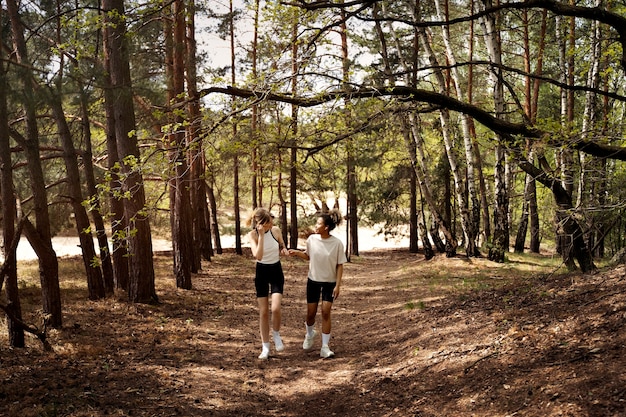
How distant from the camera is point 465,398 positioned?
4.77 m

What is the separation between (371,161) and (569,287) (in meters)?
17.8

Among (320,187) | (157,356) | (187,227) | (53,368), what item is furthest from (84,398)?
(320,187)

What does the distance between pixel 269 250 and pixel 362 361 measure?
6.34 ft

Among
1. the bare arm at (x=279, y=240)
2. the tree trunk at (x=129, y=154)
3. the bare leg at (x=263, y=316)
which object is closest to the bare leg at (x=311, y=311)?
the bare leg at (x=263, y=316)

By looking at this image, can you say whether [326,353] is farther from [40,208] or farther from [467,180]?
[467,180]

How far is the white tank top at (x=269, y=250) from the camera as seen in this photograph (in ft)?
23.6

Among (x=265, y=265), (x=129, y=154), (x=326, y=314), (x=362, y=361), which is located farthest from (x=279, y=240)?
(x=129, y=154)

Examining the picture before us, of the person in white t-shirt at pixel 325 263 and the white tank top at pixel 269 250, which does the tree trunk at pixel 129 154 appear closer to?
the white tank top at pixel 269 250

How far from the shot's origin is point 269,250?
7.21m

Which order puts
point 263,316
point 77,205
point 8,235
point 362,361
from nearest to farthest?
point 362,361 < point 263,316 < point 8,235 < point 77,205

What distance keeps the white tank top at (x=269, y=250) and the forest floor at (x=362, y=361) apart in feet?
4.57

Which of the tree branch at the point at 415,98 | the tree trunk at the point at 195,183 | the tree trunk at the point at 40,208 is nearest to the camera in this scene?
the tree branch at the point at 415,98

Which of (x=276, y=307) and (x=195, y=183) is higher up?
(x=195, y=183)

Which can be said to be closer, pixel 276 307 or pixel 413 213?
pixel 276 307
